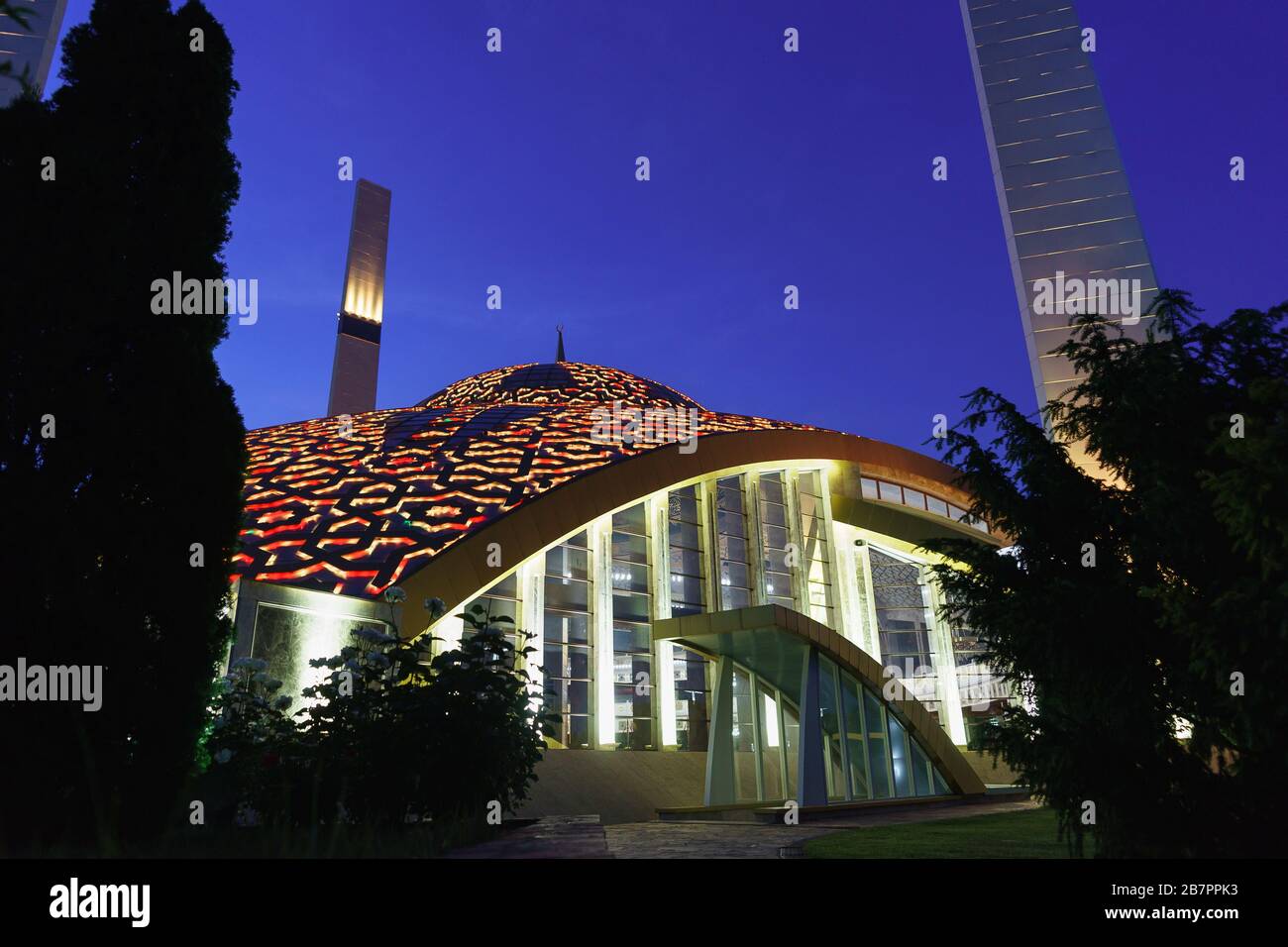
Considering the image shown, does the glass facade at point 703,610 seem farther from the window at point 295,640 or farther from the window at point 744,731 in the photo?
the window at point 295,640

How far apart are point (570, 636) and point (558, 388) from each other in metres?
16.0

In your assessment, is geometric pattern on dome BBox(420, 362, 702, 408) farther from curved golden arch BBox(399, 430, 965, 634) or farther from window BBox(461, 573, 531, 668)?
window BBox(461, 573, 531, 668)

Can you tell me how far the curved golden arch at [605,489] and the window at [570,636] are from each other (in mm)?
1171

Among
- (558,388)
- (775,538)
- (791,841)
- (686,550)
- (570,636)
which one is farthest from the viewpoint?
(558,388)

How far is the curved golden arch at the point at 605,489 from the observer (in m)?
15.0

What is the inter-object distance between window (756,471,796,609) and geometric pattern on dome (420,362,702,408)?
797 centimetres

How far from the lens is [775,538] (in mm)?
24500

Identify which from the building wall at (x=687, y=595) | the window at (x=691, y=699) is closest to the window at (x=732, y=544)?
the building wall at (x=687, y=595)

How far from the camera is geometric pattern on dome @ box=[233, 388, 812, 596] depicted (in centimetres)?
1471

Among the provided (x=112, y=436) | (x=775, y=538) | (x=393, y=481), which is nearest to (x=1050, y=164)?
(x=775, y=538)

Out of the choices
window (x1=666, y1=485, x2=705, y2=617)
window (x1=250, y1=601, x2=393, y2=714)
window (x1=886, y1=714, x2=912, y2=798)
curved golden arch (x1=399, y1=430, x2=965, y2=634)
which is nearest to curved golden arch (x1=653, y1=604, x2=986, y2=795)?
window (x1=886, y1=714, x2=912, y2=798)

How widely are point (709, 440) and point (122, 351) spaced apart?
1646cm

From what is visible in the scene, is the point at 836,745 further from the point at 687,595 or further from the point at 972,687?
the point at 972,687

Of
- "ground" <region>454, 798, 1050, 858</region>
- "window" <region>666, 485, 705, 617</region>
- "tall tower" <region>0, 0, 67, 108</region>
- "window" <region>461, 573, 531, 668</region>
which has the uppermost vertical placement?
"tall tower" <region>0, 0, 67, 108</region>
